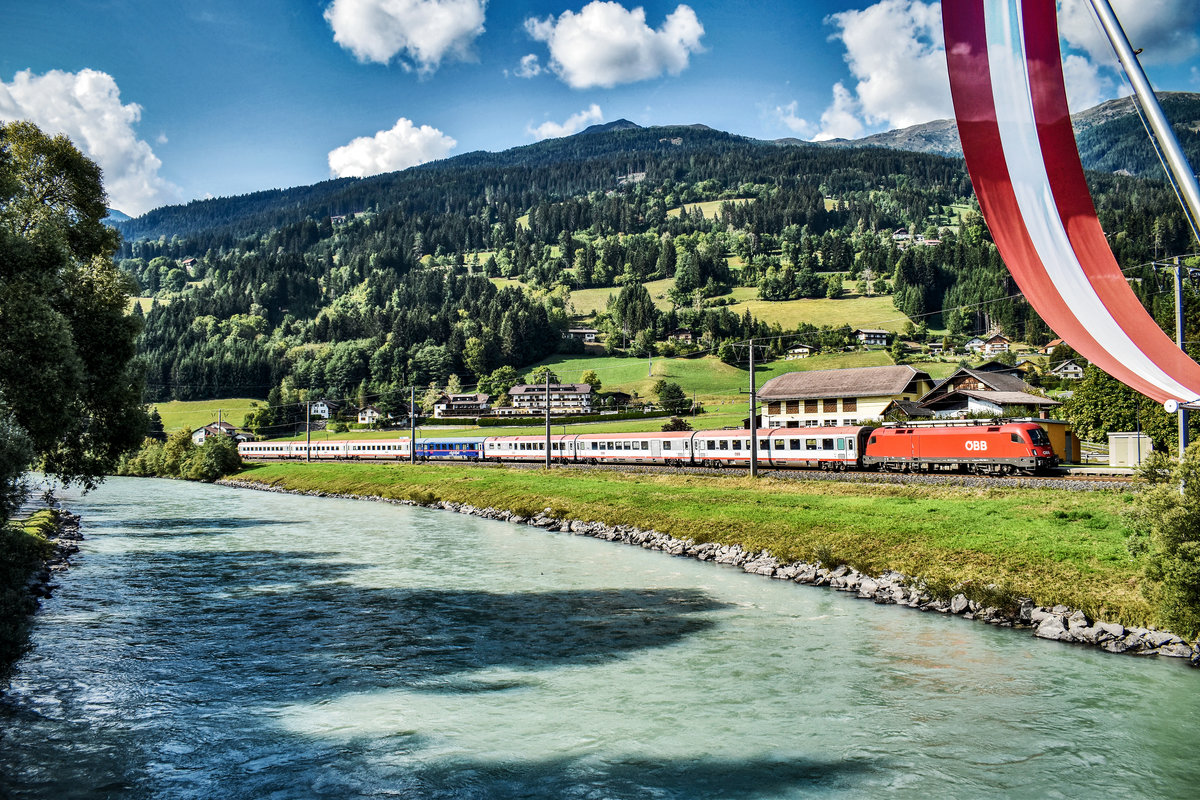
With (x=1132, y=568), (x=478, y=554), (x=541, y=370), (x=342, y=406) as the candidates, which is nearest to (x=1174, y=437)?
(x=1132, y=568)

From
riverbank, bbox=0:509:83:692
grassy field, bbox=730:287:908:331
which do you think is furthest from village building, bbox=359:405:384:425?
riverbank, bbox=0:509:83:692

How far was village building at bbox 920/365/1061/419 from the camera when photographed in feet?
211

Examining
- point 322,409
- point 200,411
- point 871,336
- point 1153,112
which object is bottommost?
point 200,411

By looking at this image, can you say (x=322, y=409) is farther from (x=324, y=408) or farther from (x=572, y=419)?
(x=572, y=419)

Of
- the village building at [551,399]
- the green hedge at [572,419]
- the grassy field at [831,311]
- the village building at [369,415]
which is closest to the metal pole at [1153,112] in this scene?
the green hedge at [572,419]

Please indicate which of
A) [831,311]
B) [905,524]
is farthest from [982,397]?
[831,311]

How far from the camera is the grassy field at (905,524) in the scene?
18.0 metres

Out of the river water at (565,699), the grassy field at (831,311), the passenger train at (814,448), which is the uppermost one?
the grassy field at (831,311)

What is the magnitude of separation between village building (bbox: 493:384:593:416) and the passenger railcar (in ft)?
247

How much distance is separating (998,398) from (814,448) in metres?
24.8

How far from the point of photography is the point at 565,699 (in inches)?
489

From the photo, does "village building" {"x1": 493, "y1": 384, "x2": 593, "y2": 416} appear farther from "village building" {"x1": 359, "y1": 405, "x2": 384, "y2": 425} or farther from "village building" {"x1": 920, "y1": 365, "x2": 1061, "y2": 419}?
"village building" {"x1": 920, "y1": 365, "x2": 1061, "y2": 419}

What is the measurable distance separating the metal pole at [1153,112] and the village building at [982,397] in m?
62.1

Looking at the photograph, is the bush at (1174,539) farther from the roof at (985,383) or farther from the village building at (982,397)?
the roof at (985,383)
